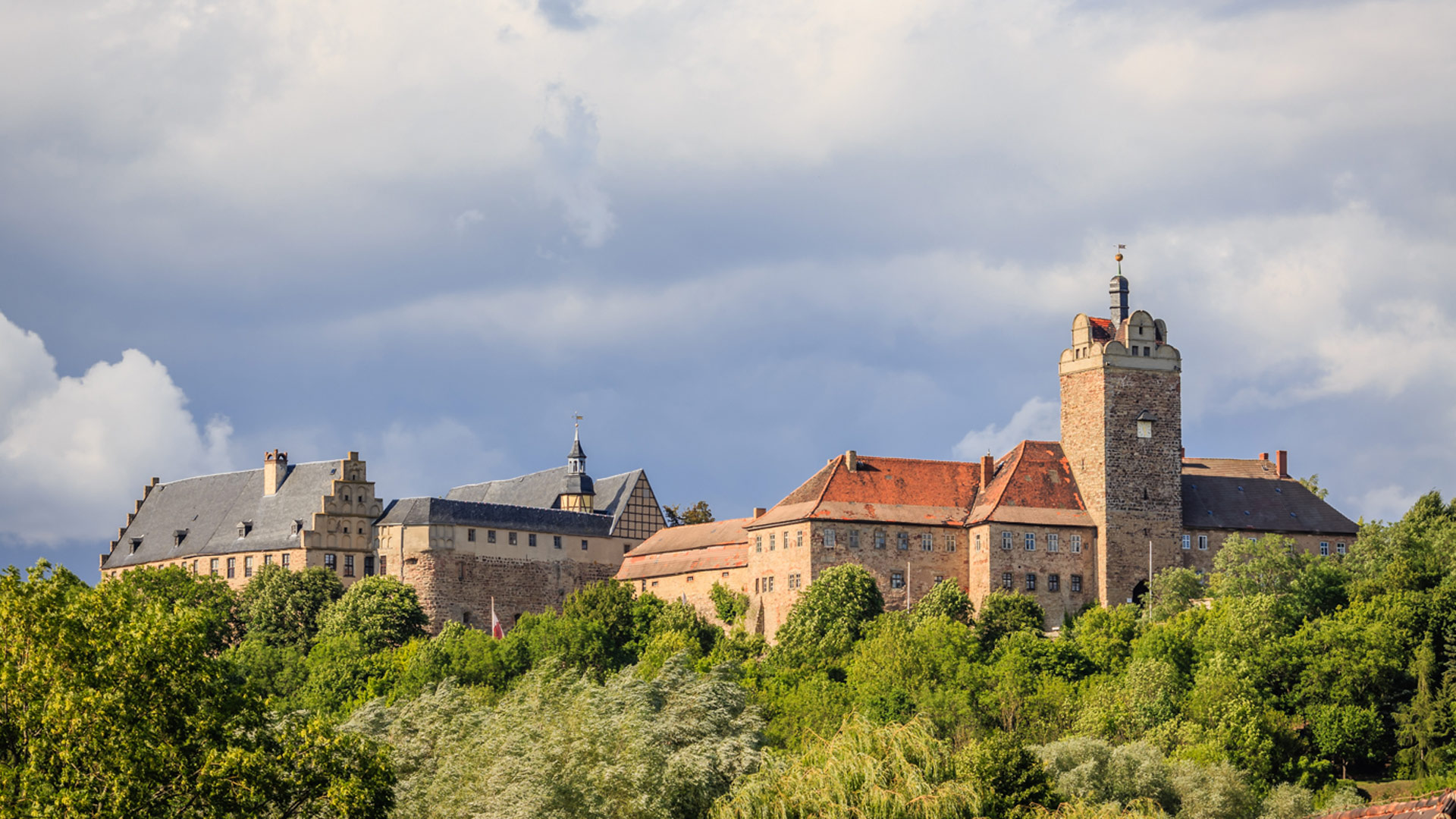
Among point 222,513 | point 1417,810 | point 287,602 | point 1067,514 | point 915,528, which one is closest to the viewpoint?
point 1417,810

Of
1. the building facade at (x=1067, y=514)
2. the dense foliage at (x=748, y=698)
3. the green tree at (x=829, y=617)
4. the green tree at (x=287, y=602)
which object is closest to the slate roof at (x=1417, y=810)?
the dense foliage at (x=748, y=698)

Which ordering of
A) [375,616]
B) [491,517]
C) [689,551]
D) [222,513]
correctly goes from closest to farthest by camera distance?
[375,616], [689,551], [491,517], [222,513]

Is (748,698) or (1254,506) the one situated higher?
(1254,506)

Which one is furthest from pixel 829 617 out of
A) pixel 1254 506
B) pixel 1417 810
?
pixel 1417 810

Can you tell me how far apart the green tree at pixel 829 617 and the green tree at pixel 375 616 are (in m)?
19.3

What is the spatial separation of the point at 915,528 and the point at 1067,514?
23.6 ft

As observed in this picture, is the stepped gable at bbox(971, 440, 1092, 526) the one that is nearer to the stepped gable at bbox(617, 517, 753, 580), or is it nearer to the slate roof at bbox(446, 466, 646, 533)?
the stepped gable at bbox(617, 517, 753, 580)

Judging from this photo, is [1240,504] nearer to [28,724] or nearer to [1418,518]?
[1418,518]

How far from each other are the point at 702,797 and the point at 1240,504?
176 feet

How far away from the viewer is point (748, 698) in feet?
246

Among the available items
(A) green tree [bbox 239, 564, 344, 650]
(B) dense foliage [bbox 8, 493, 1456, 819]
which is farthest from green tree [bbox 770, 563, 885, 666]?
(A) green tree [bbox 239, 564, 344, 650]

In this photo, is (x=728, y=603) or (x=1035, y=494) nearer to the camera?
(x=1035, y=494)

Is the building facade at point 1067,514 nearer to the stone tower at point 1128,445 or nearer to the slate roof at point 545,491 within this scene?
the stone tower at point 1128,445

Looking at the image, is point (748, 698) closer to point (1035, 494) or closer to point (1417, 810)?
point (1035, 494)
